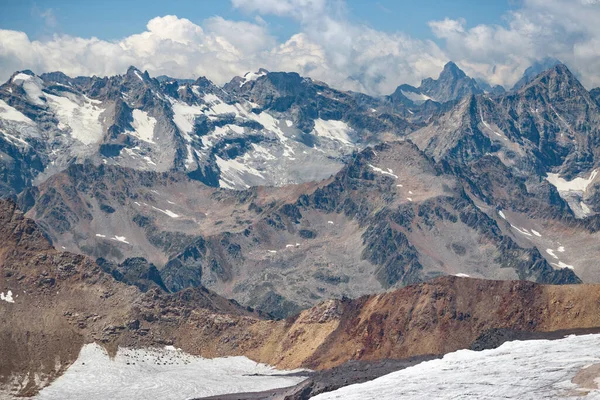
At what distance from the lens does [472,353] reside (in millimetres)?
165125

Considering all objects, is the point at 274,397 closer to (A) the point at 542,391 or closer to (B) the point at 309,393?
(B) the point at 309,393

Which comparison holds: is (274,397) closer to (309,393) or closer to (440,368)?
(309,393)

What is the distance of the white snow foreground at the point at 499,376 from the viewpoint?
12838cm

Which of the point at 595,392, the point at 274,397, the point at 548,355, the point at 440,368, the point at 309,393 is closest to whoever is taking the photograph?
the point at 595,392

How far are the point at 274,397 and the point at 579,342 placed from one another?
65427 millimetres

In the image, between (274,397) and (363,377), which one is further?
(274,397)

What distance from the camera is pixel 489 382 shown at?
448 ft

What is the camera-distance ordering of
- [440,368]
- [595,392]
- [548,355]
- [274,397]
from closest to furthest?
[595,392], [548,355], [440,368], [274,397]

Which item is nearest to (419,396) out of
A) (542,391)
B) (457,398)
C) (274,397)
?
(457,398)

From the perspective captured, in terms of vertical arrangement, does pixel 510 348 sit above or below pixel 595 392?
above

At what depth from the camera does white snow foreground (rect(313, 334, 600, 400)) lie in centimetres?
12838

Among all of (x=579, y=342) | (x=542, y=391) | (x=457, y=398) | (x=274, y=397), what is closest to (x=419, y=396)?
(x=457, y=398)

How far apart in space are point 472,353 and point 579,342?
18760 millimetres

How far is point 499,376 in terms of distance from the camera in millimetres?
138875
